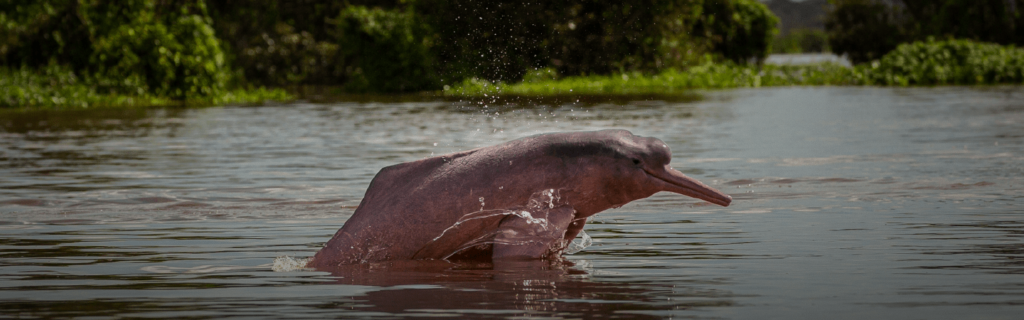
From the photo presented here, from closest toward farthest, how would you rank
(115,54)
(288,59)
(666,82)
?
(115,54), (666,82), (288,59)

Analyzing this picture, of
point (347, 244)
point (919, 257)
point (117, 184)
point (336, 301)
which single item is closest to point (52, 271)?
point (347, 244)

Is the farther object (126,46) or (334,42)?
(334,42)

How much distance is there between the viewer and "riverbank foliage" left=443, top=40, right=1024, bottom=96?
36219mm

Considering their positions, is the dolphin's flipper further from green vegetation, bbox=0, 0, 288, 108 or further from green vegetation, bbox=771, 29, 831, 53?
green vegetation, bbox=771, 29, 831, 53

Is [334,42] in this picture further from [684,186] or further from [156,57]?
[684,186]

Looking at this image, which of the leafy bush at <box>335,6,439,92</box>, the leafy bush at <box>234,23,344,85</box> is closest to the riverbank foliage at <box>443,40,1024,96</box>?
the leafy bush at <box>335,6,439,92</box>

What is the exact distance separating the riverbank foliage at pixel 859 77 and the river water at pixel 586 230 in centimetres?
1681

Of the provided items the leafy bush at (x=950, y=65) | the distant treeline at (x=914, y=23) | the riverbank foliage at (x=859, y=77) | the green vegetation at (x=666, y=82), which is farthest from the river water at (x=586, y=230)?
the distant treeline at (x=914, y=23)

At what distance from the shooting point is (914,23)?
5159 centimetres

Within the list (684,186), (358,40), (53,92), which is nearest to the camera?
(684,186)

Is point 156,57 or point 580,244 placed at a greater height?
point 156,57

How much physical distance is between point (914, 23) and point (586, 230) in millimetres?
46182

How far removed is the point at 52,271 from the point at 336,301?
76.8 inches

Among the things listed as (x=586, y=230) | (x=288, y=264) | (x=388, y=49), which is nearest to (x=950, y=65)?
(x=388, y=49)
